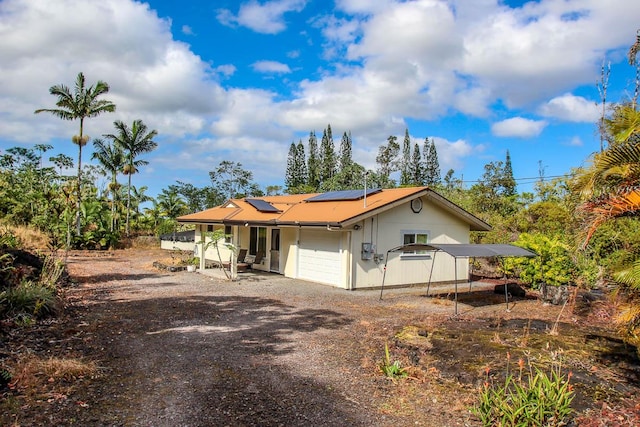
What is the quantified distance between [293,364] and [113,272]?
13689mm

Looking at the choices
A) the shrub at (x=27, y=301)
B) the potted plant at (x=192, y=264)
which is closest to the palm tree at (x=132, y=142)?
the potted plant at (x=192, y=264)

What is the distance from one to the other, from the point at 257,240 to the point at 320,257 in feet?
17.2

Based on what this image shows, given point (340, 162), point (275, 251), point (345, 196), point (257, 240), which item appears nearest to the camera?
point (345, 196)

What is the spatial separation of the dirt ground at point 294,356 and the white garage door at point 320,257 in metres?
2.01

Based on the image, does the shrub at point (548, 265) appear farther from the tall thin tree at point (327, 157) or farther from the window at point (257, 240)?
the tall thin tree at point (327, 157)

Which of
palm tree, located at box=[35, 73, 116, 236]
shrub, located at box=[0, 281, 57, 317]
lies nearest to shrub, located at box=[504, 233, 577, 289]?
shrub, located at box=[0, 281, 57, 317]

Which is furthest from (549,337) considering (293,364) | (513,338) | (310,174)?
(310,174)

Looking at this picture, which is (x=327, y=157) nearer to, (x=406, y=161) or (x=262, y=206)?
(x=406, y=161)

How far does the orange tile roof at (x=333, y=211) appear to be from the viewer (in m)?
14.5

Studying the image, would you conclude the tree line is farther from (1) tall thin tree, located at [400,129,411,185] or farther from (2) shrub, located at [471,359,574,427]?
(2) shrub, located at [471,359,574,427]

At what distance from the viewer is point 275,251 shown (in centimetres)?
1853

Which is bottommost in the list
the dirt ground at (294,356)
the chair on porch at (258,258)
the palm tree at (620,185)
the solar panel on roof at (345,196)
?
the dirt ground at (294,356)

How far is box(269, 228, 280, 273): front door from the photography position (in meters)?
18.4

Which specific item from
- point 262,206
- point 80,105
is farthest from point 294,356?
point 80,105
